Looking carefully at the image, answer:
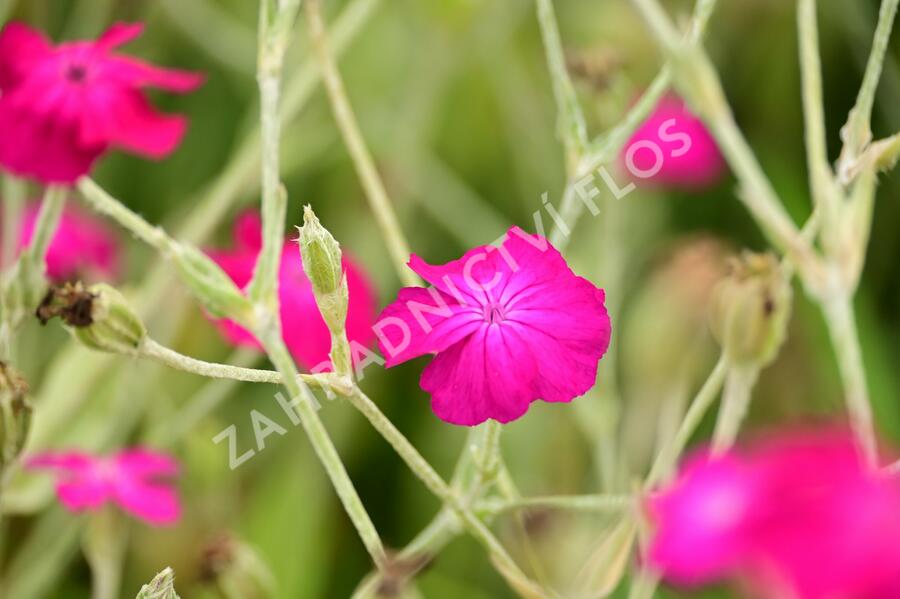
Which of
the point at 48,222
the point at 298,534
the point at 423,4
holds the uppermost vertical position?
the point at 423,4

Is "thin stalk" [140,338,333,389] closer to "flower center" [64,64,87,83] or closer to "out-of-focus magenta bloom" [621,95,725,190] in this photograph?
"flower center" [64,64,87,83]

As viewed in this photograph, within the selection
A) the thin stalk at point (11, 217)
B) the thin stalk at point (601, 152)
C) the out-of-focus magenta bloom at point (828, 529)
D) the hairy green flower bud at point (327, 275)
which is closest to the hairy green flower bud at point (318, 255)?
the hairy green flower bud at point (327, 275)

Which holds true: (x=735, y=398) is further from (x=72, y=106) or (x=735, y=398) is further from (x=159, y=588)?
(x=72, y=106)

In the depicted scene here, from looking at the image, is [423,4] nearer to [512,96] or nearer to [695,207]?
[512,96]

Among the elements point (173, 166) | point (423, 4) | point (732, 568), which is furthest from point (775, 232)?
point (173, 166)

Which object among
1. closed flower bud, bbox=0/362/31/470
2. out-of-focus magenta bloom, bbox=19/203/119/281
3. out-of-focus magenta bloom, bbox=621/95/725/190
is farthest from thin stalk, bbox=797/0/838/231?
out-of-focus magenta bloom, bbox=19/203/119/281
